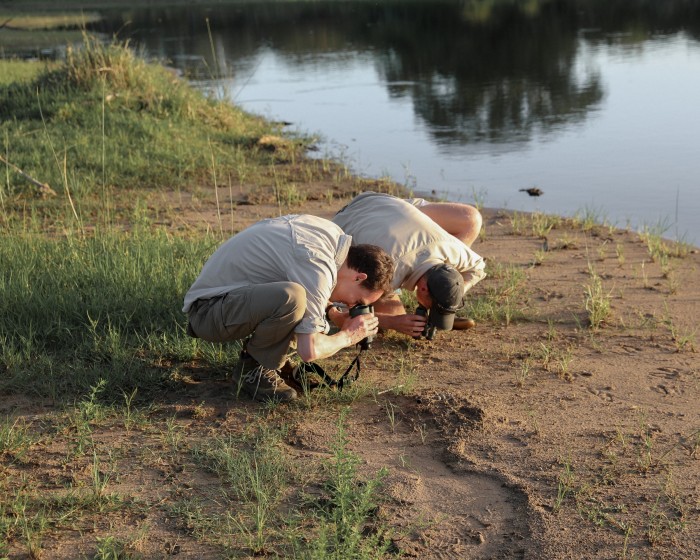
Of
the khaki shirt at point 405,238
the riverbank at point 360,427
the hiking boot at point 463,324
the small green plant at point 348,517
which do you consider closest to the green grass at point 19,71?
the riverbank at point 360,427

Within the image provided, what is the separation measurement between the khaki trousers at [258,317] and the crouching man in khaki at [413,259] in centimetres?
52

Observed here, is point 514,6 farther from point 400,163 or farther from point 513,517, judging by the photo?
point 513,517

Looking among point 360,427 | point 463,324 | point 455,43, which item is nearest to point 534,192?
point 463,324

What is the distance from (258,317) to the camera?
156 inches

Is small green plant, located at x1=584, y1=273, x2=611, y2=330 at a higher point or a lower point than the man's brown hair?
lower

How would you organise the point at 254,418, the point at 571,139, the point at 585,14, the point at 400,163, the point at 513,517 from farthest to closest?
the point at 585,14 < the point at 571,139 < the point at 400,163 < the point at 254,418 < the point at 513,517

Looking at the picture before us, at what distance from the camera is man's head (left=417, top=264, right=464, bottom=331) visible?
4516 mm

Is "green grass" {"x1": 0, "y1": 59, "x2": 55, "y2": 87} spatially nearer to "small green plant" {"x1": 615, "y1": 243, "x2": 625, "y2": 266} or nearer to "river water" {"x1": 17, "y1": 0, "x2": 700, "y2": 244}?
"river water" {"x1": 17, "y1": 0, "x2": 700, "y2": 244}

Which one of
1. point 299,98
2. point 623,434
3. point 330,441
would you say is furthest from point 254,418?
point 299,98

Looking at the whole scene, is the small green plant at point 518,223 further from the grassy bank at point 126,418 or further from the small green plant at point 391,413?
the small green plant at point 391,413

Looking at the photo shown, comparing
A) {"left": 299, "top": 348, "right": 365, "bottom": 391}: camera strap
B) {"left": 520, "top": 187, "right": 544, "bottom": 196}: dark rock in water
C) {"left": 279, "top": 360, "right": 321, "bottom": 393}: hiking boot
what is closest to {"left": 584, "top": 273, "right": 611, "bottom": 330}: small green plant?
{"left": 299, "top": 348, "right": 365, "bottom": 391}: camera strap

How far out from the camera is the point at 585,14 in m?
25.7

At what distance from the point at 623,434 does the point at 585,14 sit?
78.6 ft

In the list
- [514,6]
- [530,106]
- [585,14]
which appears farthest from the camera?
[514,6]
